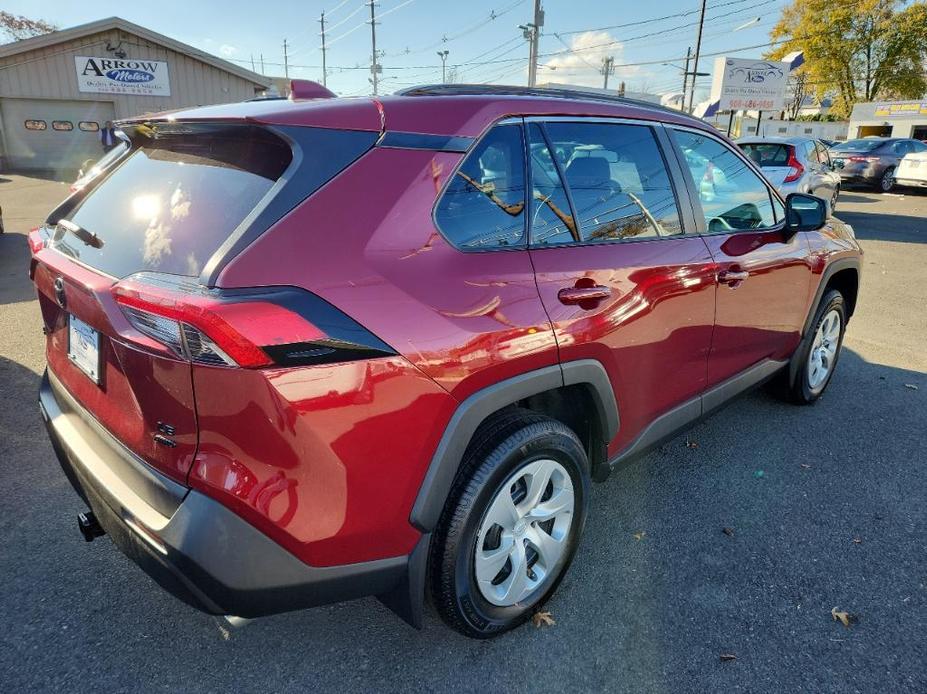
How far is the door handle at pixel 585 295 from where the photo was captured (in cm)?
209

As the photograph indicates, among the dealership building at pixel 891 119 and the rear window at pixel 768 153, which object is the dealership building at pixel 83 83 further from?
the dealership building at pixel 891 119

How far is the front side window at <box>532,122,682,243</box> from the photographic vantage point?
229 centimetres

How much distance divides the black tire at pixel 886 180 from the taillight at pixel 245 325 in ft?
74.7

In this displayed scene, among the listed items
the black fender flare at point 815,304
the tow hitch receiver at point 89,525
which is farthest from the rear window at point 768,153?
the tow hitch receiver at point 89,525

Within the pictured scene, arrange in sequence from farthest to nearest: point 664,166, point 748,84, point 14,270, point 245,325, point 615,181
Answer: point 748,84 → point 14,270 → point 664,166 → point 615,181 → point 245,325

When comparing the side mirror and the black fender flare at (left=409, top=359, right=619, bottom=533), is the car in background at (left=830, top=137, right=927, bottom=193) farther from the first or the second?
the black fender flare at (left=409, top=359, right=619, bottom=533)

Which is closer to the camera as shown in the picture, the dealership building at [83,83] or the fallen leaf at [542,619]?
the fallen leaf at [542,619]

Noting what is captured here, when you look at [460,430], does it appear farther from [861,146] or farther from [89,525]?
[861,146]

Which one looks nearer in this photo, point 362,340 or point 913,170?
point 362,340

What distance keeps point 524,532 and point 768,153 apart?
11517mm

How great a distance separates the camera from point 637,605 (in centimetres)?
238

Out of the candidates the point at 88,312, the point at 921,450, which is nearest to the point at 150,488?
the point at 88,312

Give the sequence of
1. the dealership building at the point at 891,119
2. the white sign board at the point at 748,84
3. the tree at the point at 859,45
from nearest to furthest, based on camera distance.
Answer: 1. the white sign board at the point at 748,84
2. the dealership building at the point at 891,119
3. the tree at the point at 859,45

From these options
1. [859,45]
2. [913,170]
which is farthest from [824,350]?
[859,45]
